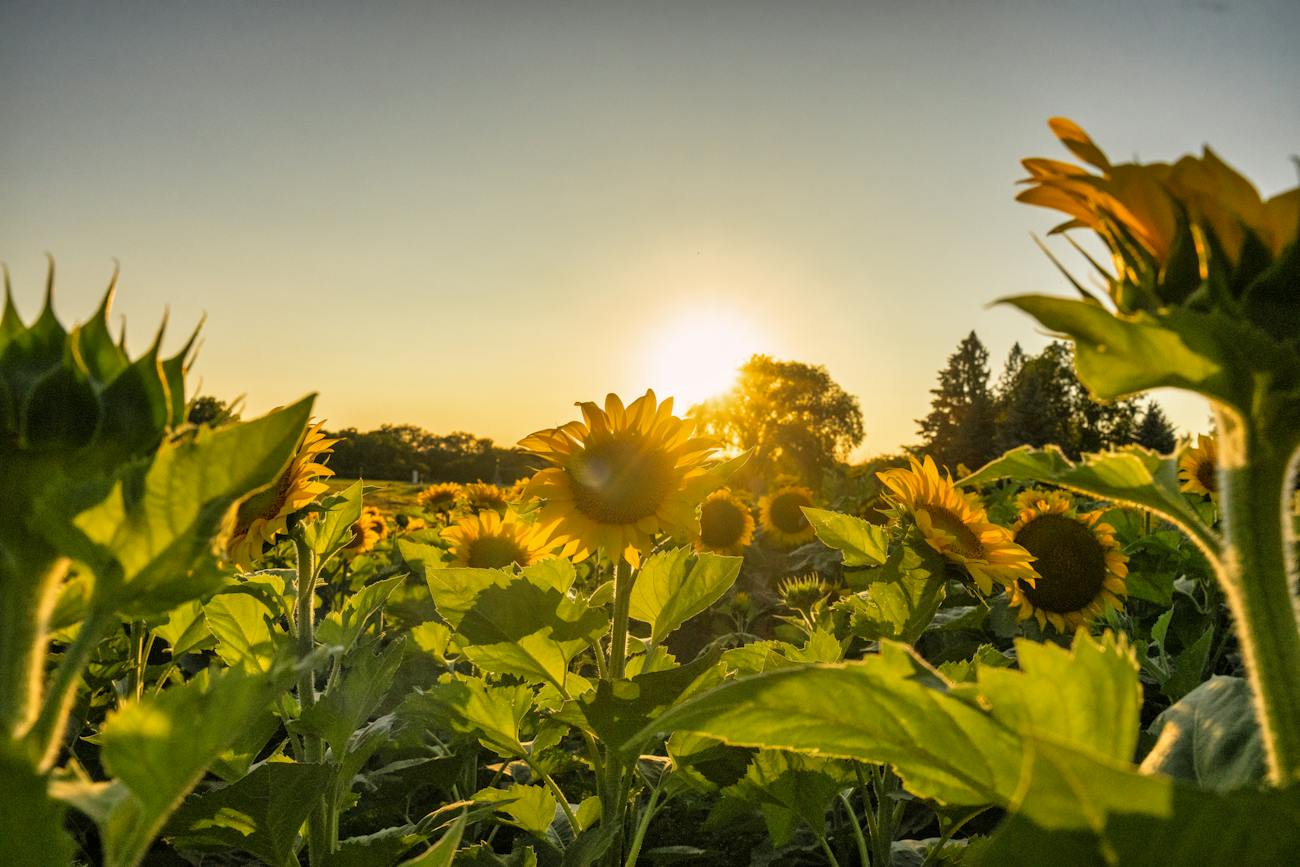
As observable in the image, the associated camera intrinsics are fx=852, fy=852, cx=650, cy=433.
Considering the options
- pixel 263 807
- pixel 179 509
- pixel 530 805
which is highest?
pixel 179 509

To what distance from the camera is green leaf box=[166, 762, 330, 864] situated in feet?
→ 4.44

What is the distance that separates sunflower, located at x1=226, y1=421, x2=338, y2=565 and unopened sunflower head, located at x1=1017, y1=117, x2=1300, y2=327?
179 centimetres

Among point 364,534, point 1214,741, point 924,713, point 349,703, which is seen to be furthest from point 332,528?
point 364,534

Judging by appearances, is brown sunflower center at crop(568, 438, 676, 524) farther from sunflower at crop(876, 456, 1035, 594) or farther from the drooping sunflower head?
the drooping sunflower head

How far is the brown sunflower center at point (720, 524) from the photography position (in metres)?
5.94

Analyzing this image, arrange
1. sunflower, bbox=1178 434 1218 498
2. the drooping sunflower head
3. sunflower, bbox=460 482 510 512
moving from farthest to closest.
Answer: the drooping sunflower head < sunflower, bbox=460 482 510 512 < sunflower, bbox=1178 434 1218 498

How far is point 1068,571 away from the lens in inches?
129

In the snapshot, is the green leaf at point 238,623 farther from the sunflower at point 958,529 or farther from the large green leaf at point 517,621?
the sunflower at point 958,529

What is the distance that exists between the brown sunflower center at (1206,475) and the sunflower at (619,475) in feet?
11.1

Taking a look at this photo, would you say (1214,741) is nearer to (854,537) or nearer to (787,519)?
(854,537)

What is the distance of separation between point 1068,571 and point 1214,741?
269 centimetres

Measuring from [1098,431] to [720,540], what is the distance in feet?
162

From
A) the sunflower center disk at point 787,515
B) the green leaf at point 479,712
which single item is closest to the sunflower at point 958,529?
the green leaf at point 479,712

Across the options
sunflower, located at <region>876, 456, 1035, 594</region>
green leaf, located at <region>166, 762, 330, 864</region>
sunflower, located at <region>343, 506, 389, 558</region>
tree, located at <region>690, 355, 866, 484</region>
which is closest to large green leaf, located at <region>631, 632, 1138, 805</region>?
green leaf, located at <region>166, 762, 330, 864</region>
